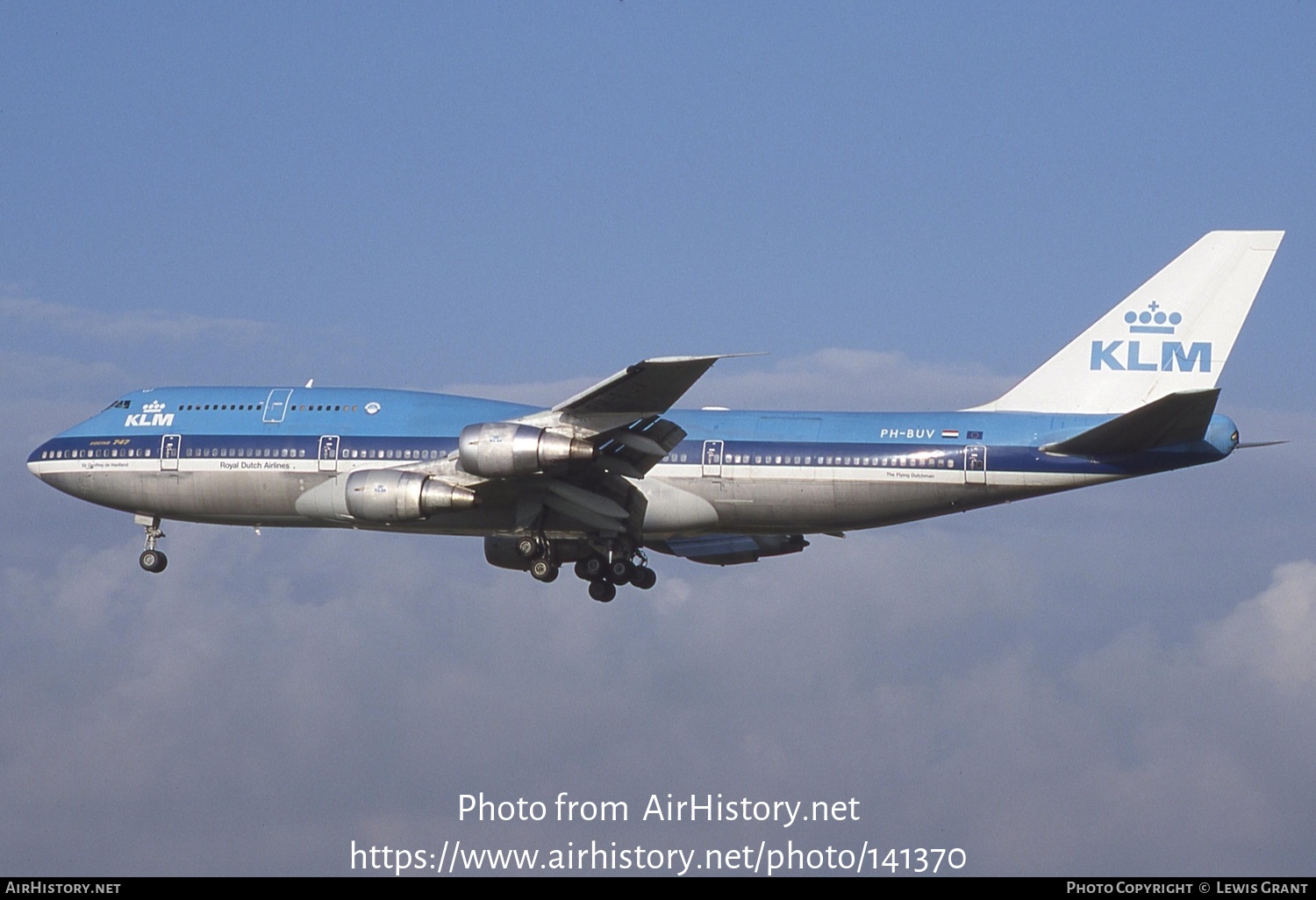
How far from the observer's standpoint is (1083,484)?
42562mm

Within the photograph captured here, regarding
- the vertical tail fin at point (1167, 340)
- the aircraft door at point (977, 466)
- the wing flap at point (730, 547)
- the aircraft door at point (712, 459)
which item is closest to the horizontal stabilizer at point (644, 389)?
the aircraft door at point (712, 459)

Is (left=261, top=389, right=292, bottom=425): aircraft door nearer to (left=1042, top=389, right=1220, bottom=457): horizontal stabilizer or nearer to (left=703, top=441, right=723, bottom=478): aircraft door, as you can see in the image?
(left=703, top=441, right=723, bottom=478): aircraft door

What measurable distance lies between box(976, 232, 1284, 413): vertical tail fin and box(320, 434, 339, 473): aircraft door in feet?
Answer: 56.2

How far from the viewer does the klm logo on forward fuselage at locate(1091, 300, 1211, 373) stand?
44844mm

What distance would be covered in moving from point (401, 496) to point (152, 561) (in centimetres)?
1075

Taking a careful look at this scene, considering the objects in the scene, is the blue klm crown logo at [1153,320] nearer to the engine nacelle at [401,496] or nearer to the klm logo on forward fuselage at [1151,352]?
the klm logo on forward fuselage at [1151,352]

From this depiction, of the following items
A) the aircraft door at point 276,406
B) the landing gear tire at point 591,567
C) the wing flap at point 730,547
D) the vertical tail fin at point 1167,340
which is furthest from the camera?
the wing flap at point 730,547

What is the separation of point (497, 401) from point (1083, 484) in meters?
15.9

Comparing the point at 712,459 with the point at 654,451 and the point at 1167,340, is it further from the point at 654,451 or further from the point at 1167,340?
the point at 1167,340

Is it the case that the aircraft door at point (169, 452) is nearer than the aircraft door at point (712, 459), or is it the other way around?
the aircraft door at point (712, 459)

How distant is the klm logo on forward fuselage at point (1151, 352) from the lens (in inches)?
1766

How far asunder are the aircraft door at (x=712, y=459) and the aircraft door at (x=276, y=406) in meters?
11.9

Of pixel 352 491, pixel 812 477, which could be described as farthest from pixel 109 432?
pixel 812 477

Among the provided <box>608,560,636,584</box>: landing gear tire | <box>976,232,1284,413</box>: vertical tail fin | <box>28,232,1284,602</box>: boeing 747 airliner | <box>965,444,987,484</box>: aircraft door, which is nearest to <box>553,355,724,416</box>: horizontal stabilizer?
<box>28,232,1284,602</box>: boeing 747 airliner
